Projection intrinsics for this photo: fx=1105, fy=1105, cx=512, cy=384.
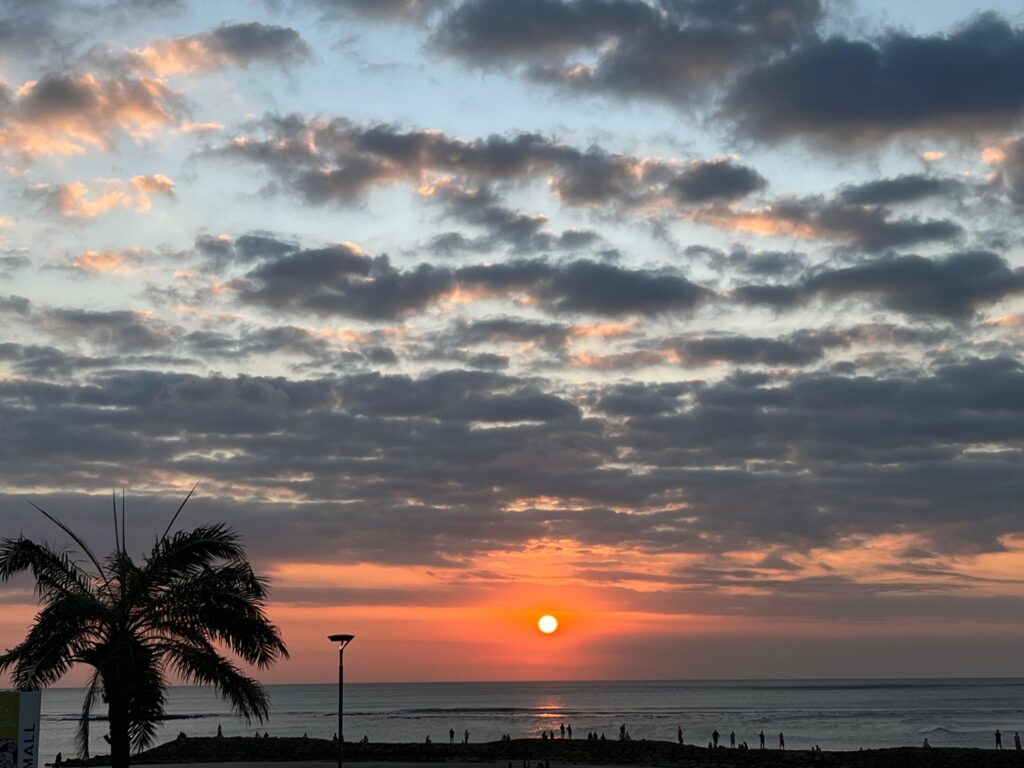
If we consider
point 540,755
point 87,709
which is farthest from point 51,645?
point 540,755

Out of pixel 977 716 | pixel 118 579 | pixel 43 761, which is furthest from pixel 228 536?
pixel 977 716

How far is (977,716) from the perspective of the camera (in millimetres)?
155875

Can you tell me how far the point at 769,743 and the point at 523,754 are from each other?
3960 centimetres

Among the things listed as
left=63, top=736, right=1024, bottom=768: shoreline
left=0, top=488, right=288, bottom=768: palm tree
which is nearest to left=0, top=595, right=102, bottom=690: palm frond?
left=0, top=488, right=288, bottom=768: palm tree

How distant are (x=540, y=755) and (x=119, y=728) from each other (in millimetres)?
57478

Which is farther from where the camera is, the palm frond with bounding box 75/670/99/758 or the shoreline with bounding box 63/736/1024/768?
the shoreline with bounding box 63/736/1024/768

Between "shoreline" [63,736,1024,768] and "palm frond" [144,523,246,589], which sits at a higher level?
"palm frond" [144,523,246,589]

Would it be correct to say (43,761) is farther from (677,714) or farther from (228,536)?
(677,714)

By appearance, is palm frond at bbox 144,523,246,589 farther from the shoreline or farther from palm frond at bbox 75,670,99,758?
the shoreline

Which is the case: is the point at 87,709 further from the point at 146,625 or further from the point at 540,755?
the point at 540,755

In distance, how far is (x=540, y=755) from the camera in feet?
247

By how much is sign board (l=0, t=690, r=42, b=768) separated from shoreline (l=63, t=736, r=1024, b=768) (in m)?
43.6

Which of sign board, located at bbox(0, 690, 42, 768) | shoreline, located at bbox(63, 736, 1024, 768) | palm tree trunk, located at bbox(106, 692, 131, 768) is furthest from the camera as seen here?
shoreline, located at bbox(63, 736, 1024, 768)

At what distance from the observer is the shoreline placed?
65.6 metres
